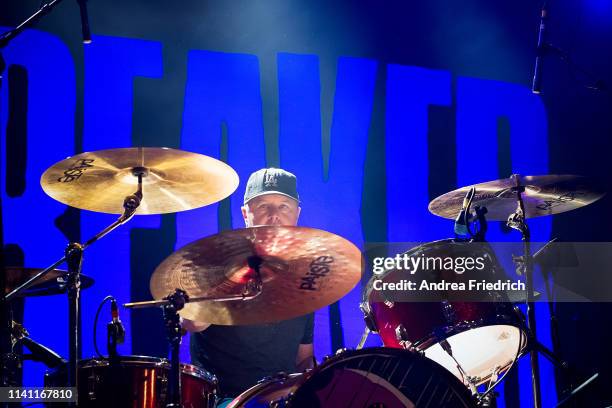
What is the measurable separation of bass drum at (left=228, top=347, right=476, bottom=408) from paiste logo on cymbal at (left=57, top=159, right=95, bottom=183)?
1.09 m

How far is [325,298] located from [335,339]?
1416mm

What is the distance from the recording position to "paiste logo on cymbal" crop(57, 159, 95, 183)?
2680 mm

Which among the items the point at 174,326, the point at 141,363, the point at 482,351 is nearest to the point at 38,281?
the point at 141,363

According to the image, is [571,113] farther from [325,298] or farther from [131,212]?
[131,212]

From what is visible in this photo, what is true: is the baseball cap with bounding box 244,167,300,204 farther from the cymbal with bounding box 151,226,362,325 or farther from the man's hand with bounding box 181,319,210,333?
the cymbal with bounding box 151,226,362,325

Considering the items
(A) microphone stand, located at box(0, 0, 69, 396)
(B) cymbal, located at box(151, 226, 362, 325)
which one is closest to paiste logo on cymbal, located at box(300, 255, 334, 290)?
(B) cymbal, located at box(151, 226, 362, 325)

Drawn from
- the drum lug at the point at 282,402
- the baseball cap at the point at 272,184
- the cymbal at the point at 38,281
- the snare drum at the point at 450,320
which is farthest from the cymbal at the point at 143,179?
the drum lug at the point at 282,402

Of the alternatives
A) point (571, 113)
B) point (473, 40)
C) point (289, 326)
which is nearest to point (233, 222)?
point (289, 326)

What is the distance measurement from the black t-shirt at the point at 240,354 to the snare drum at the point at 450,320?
1.88 ft

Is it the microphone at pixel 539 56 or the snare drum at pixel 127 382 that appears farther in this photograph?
the microphone at pixel 539 56

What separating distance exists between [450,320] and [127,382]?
4.39 feet

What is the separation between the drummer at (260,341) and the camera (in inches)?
134

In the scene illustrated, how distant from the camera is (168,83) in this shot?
13.3 ft

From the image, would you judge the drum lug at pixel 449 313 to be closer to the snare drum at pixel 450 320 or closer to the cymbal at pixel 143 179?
the snare drum at pixel 450 320
